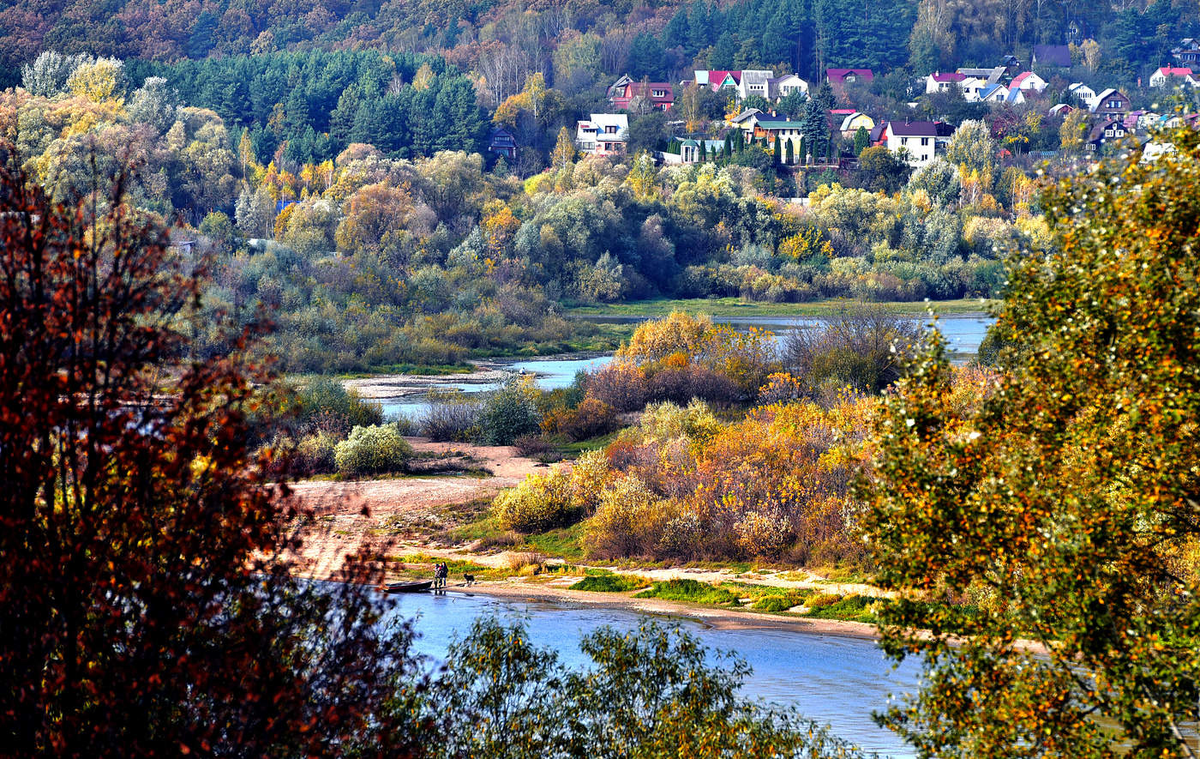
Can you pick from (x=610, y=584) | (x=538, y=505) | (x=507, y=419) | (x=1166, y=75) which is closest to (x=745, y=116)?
(x=1166, y=75)

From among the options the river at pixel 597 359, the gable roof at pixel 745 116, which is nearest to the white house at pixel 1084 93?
the gable roof at pixel 745 116

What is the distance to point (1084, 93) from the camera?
160m

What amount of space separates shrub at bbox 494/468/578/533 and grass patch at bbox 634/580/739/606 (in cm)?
561

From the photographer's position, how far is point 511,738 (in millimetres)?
10602

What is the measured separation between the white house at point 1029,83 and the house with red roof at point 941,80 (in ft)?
22.3

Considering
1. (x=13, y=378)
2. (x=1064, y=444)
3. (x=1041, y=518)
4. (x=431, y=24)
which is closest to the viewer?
(x=13, y=378)

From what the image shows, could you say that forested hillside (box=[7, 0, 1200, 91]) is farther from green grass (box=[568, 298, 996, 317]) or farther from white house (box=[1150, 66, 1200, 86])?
green grass (box=[568, 298, 996, 317])

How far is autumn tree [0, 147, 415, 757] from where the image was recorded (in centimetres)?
604

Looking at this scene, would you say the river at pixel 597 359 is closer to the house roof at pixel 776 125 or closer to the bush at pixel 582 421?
the bush at pixel 582 421

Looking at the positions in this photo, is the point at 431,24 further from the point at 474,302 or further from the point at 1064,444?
the point at 1064,444

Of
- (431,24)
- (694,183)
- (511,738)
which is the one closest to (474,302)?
(694,183)

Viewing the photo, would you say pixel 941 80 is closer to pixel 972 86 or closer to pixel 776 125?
pixel 972 86

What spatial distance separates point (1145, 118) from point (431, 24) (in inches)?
7809

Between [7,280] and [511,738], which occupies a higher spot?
[7,280]
